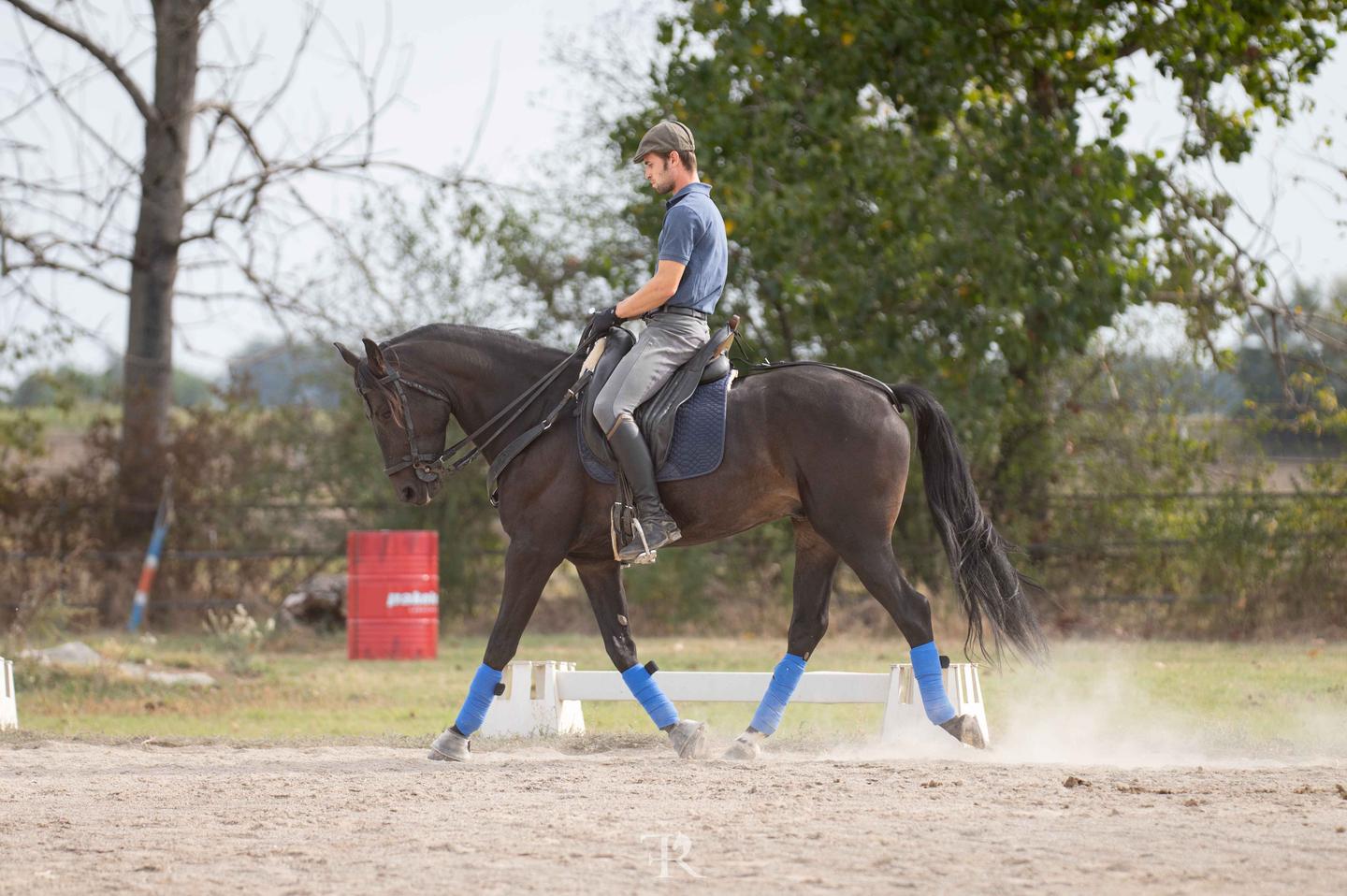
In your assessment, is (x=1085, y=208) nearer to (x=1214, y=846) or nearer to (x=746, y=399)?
(x=746, y=399)

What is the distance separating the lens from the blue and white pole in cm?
1641

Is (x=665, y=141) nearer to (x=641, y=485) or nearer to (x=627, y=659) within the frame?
(x=641, y=485)

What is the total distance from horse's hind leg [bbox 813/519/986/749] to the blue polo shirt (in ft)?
4.29

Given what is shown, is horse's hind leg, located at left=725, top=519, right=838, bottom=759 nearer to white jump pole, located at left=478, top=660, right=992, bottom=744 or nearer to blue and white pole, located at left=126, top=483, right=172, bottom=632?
white jump pole, located at left=478, top=660, right=992, bottom=744

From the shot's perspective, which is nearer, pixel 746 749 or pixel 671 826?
pixel 671 826

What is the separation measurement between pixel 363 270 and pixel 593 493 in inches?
466

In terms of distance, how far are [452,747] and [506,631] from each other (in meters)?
0.62

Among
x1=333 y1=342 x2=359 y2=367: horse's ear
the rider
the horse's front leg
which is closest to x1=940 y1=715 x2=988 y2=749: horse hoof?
the rider

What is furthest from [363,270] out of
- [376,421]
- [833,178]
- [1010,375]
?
[376,421]

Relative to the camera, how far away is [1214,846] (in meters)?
4.62

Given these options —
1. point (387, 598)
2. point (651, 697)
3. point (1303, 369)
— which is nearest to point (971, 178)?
point (1303, 369)

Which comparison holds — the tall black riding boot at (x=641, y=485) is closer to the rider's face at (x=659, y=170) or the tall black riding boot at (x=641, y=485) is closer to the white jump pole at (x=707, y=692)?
the white jump pole at (x=707, y=692)

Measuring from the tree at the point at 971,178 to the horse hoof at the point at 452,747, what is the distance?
→ 29.0 feet

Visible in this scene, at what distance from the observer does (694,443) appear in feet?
22.7
